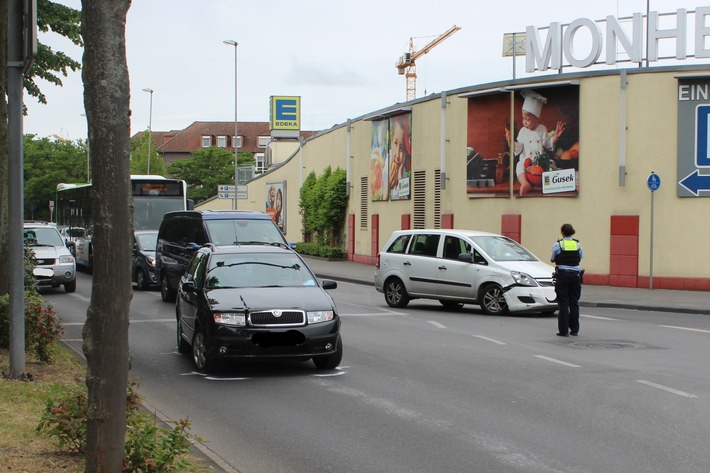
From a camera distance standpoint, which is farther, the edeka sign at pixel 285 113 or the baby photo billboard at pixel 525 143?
the edeka sign at pixel 285 113

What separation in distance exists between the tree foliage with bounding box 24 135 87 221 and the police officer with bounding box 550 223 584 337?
78592mm

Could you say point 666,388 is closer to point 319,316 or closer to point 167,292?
point 319,316

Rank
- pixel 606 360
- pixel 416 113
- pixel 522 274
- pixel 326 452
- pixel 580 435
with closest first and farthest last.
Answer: pixel 326 452 < pixel 580 435 < pixel 606 360 < pixel 522 274 < pixel 416 113

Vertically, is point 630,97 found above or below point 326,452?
above

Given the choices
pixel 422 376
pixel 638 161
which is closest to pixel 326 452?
pixel 422 376

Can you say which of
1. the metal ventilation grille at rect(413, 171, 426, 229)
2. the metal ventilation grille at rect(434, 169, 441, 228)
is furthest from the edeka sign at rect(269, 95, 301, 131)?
the metal ventilation grille at rect(434, 169, 441, 228)

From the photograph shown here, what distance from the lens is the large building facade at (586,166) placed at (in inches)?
1028

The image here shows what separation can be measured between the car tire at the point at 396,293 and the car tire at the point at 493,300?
2.14 metres

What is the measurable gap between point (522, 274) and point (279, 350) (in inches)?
359

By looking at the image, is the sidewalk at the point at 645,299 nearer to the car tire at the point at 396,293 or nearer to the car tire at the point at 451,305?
the car tire at the point at 451,305

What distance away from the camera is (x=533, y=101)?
97.2 feet

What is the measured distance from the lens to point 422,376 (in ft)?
36.0

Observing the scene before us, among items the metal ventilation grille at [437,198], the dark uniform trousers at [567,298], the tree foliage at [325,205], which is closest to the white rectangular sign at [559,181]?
the metal ventilation grille at [437,198]

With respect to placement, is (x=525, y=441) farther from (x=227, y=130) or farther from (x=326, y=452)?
(x=227, y=130)
